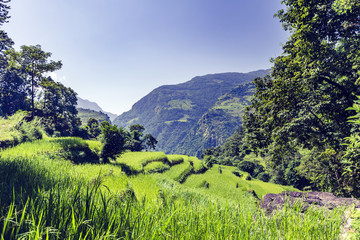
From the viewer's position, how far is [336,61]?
29.6 feet

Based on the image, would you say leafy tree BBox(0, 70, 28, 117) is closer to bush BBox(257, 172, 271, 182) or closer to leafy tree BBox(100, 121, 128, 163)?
leafy tree BBox(100, 121, 128, 163)

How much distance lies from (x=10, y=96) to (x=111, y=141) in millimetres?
47075

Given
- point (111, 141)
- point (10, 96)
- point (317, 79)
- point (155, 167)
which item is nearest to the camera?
point (317, 79)

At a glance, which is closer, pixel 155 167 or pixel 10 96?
pixel 155 167

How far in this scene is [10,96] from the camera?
4072 cm

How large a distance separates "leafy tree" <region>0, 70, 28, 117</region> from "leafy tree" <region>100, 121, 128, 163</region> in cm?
4008

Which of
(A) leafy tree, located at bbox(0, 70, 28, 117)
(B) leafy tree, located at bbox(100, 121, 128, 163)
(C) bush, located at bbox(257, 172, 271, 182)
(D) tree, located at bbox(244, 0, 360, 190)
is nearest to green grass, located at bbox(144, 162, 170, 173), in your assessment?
(B) leafy tree, located at bbox(100, 121, 128, 163)

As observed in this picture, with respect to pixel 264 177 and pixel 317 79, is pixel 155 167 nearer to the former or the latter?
pixel 317 79

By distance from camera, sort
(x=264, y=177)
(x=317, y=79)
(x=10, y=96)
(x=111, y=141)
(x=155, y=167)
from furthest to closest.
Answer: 1. (x=264, y=177)
2. (x=10, y=96)
3. (x=155, y=167)
4. (x=111, y=141)
5. (x=317, y=79)

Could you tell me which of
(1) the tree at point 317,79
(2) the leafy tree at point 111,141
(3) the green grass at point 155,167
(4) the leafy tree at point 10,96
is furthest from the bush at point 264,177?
(4) the leafy tree at point 10,96

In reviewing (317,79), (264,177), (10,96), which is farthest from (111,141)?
(264,177)

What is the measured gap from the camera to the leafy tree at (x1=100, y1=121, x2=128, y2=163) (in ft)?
45.1

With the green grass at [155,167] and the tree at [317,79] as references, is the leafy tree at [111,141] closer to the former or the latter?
the green grass at [155,167]

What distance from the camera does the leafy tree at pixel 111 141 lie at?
1376 centimetres
